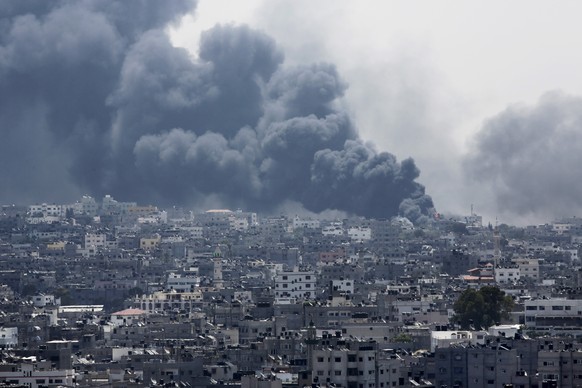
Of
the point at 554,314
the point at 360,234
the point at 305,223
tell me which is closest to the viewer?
the point at 554,314

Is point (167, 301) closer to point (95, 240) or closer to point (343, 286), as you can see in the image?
point (343, 286)

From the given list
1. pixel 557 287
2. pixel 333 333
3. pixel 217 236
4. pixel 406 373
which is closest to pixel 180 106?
pixel 217 236

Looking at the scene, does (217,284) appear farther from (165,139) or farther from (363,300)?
(165,139)

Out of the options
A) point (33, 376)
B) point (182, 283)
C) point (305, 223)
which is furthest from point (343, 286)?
point (305, 223)

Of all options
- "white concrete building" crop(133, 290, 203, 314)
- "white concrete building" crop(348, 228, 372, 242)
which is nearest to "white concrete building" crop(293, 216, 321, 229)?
"white concrete building" crop(348, 228, 372, 242)

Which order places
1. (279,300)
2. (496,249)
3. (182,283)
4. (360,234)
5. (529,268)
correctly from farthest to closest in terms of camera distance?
(360,234)
(496,249)
(529,268)
(182,283)
(279,300)

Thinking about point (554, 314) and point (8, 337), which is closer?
point (554, 314)

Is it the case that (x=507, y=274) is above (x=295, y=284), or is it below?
above

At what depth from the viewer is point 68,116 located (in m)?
200

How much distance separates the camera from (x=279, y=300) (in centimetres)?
10969

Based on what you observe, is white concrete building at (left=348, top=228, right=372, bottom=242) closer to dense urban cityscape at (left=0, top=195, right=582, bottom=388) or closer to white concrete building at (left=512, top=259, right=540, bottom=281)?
dense urban cityscape at (left=0, top=195, right=582, bottom=388)

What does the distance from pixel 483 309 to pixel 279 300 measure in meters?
15.6

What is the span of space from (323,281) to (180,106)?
74.2 m

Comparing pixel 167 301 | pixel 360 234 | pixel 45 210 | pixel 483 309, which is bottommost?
pixel 483 309
